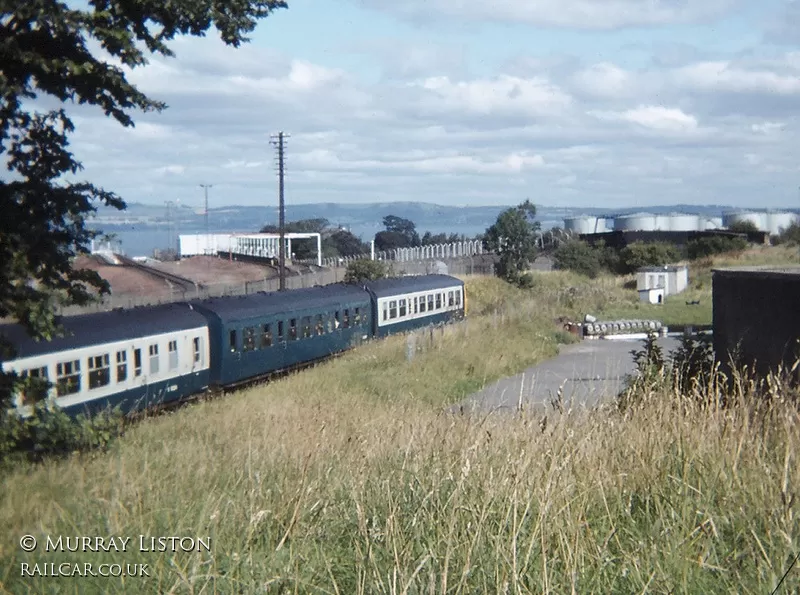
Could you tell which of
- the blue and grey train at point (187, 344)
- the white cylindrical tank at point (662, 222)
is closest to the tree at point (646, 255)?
the white cylindrical tank at point (662, 222)

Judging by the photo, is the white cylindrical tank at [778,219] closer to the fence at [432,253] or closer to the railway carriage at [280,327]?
the fence at [432,253]

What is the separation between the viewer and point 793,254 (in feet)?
126

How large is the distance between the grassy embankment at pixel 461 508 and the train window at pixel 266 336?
16.2m

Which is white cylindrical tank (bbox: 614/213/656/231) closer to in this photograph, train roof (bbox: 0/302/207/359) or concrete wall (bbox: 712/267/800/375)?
train roof (bbox: 0/302/207/359)

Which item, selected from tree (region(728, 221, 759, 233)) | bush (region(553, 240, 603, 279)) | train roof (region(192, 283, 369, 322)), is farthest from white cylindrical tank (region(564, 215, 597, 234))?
train roof (region(192, 283, 369, 322))

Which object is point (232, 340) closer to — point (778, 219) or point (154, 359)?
point (154, 359)

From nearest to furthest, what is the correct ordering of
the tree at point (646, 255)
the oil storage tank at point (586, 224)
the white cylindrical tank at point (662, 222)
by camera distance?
the tree at point (646, 255)
the white cylindrical tank at point (662, 222)
the oil storage tank at point (586, 224)

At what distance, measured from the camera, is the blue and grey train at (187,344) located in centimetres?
1502

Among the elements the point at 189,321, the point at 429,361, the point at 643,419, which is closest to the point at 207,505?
the point at 643,419

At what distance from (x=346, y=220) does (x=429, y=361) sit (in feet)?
429

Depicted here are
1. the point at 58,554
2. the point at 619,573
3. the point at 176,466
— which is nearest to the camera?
the point at 619,573

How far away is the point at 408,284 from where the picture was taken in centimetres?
3331

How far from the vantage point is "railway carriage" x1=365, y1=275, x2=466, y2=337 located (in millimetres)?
30289

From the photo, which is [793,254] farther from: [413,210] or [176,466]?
[413,210]
